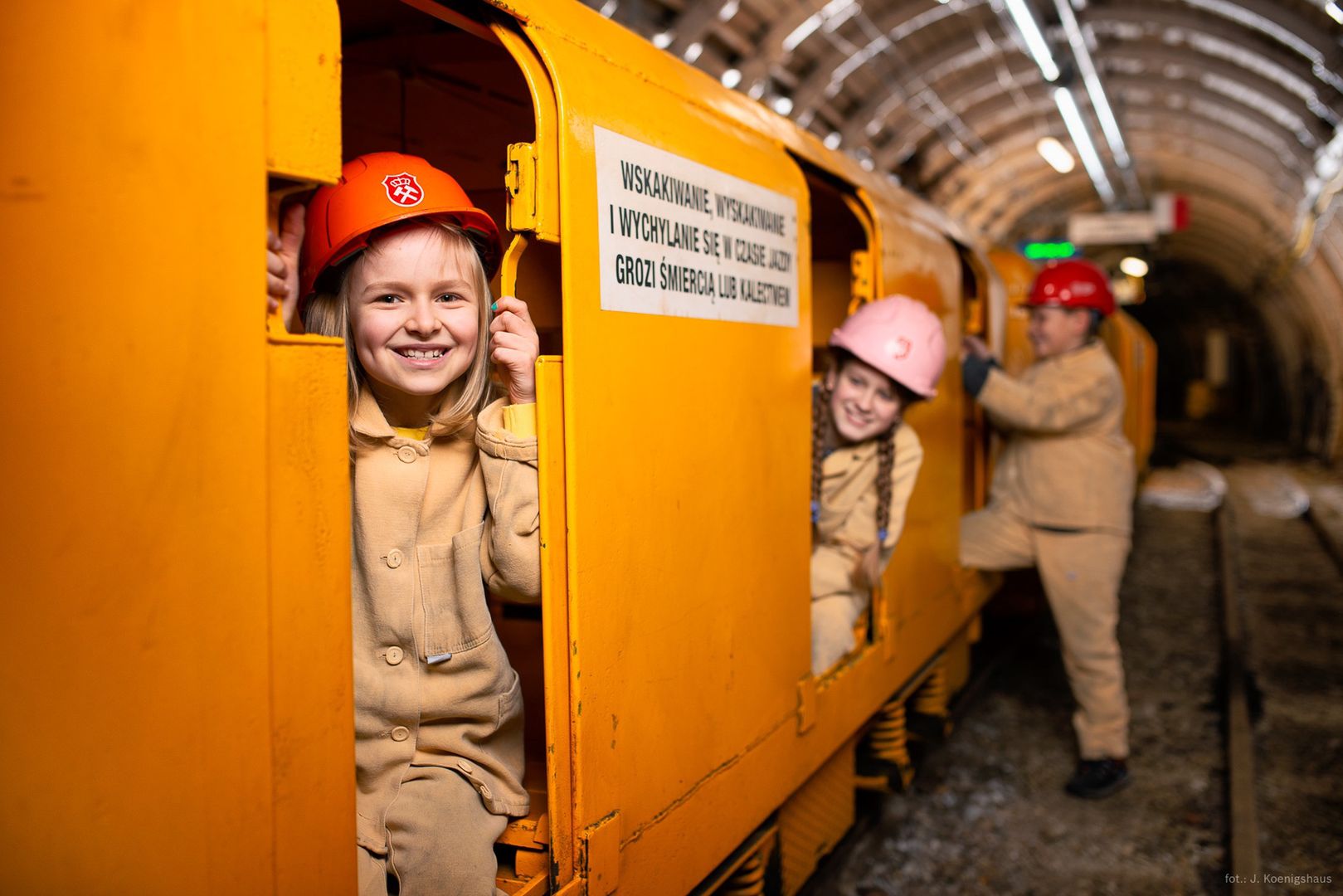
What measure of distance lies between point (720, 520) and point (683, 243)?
68 cm

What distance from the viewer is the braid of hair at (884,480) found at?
3.70 meters

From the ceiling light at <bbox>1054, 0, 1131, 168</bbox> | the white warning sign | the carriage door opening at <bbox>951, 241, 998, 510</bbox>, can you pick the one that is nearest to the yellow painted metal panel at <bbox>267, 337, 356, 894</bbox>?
the white warning sign

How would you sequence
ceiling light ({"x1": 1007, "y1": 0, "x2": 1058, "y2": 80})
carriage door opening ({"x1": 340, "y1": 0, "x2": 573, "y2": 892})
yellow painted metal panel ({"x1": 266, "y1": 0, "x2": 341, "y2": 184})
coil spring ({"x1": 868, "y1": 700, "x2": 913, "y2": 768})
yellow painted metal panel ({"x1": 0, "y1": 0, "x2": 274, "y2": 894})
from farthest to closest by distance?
ceiling light ({"x1": 1007, "y1": 0, "x2": 1058, "y2": 80}), coil spring ({"x1": 868, "y1": 700, "x2": 913, "y2": 768}), carriage door opening ({"x1": 340, "y1": 0, "x2": 573, "y2": 892}), yellow painted metal panel ({"x1": 266, "y1": 0, "x2": 341, "y2": 184}), yellow painted metal panel ({"x1": 0, "y1": 0, "x2": 274, "y2": 894})

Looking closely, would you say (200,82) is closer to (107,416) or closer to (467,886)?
(107,416)

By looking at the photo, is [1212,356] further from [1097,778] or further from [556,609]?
[556,609]

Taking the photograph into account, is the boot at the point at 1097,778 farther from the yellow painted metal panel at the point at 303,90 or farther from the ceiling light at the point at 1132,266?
the ceiling light at the point at 1132,266

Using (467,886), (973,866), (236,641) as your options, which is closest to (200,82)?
(236,641)

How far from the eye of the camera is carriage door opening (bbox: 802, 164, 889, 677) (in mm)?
3684

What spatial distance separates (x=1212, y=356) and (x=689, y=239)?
125 feet

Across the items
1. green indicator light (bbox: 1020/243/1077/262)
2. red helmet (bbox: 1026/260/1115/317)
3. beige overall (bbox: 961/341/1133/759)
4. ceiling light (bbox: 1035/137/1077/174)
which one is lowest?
beige overall (bbox: 961/341/1133/759)

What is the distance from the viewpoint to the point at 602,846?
2.08 metres

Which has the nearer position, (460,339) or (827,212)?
(460,339)

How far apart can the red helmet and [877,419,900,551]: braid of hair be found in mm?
2059

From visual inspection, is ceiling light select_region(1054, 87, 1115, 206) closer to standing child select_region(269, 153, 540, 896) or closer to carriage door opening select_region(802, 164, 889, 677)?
carriage door opening select_region(802, 164, 889, 677)
